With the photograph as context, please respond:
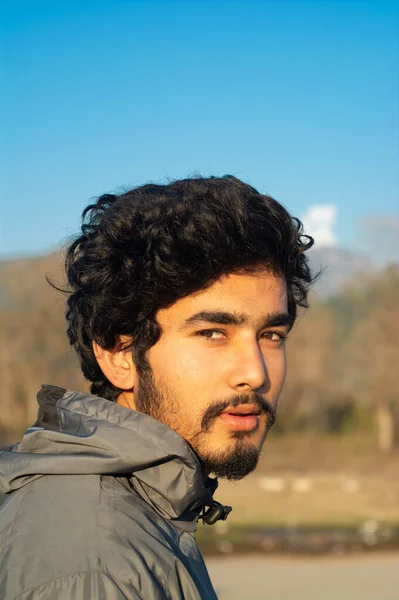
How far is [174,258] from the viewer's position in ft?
7.59

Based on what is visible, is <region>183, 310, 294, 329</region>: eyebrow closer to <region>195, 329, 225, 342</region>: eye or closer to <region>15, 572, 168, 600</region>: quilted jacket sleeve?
<region>195, 329, 225, 342</region>: eye

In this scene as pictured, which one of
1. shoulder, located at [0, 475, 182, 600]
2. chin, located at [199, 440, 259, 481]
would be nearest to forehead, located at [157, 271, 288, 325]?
chin, located at [199, 440, 259, 481]

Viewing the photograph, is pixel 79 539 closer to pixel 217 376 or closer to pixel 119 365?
pixel 217 376

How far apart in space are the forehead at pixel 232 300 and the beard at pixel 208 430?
0.71ft

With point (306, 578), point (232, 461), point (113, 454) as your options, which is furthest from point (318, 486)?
point (113, 454)

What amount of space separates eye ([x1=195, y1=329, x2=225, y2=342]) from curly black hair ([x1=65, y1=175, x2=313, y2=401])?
0.43ft

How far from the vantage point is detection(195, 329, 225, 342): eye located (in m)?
2.23

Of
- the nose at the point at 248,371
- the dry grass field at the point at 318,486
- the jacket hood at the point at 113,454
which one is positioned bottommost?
the jacket hood at the point at 113,454

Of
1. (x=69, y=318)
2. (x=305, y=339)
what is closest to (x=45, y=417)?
(x=69, y=318)

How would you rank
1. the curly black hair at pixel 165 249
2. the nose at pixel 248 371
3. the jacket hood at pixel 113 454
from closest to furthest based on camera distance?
the jacket hood at pixel 113 454 < the nose at pixel 248 371 < the curly black hair at pixel 165 249

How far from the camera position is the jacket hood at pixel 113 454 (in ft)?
6.14

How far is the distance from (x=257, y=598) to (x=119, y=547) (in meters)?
7.47

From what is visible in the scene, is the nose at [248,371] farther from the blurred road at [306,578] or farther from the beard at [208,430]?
the blurred road at [306,578]

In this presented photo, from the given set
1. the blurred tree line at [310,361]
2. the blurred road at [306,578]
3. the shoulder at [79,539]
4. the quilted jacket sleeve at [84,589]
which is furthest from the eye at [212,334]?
the blurred tree line at [310,361]
